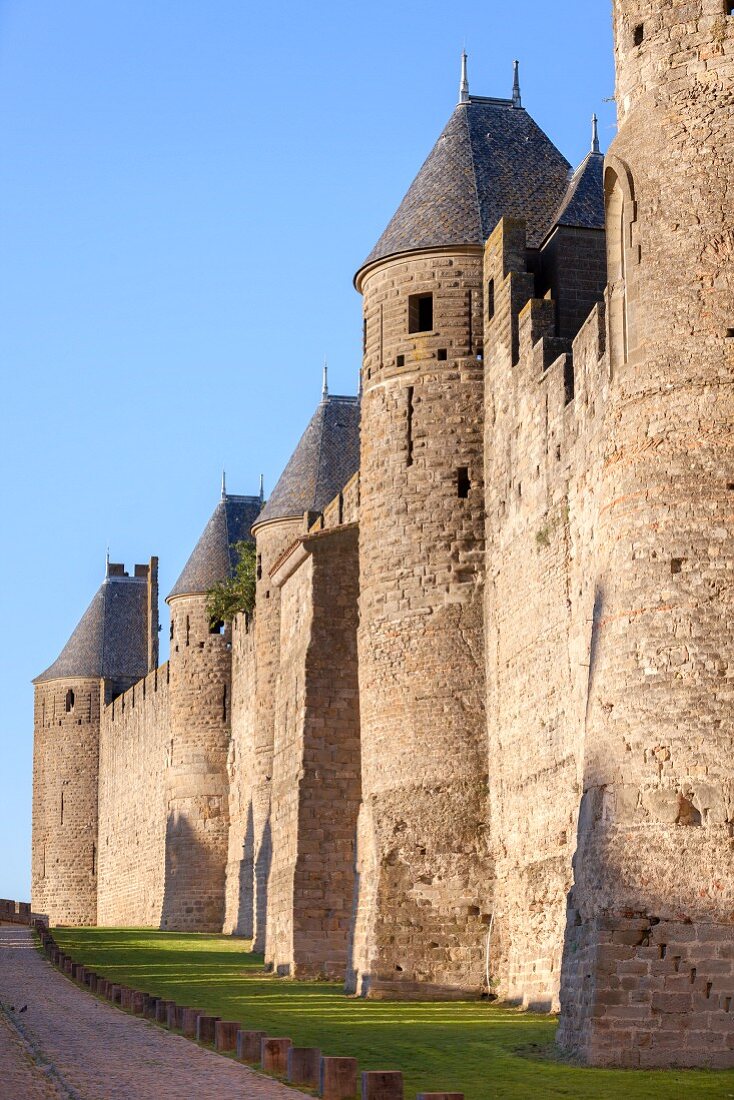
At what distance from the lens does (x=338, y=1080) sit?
39.7ft

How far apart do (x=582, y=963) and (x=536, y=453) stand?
301 inches

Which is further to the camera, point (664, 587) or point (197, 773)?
point (197, 773)

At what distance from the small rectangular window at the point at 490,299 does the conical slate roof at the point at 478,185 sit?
769mm

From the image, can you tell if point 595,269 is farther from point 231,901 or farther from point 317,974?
point 231,901

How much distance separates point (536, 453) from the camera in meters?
21.1

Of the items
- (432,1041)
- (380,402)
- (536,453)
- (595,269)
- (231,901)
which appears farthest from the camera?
(231,901)

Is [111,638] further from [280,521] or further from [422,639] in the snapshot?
[422,639]

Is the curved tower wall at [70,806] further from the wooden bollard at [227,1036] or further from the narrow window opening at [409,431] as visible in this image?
the wooden bollard at [227,1036]

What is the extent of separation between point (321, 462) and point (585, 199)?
1183cm

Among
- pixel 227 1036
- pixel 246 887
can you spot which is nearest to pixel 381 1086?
pixel 227 1036

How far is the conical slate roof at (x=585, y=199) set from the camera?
901 inches

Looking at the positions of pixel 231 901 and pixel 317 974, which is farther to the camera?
pixel 231 901

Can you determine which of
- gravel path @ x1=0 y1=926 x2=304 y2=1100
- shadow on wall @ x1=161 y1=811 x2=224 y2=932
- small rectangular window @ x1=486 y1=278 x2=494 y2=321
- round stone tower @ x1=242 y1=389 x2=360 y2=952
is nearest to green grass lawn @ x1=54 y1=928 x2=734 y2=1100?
gravel path @ x1=0 y1=926 x2=304 y2=1100

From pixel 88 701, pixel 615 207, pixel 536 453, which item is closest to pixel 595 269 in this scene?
pixel 536 453
